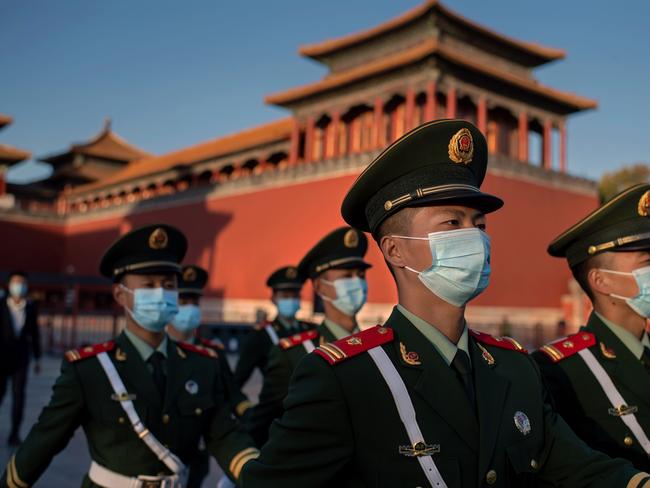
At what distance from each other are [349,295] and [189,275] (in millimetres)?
1711

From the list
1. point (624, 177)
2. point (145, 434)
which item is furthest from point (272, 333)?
point (624, 177)

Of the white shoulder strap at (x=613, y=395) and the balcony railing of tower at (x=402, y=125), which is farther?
the balcony railing of tower at (x=402, y=125)

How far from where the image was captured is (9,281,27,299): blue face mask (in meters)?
5.99

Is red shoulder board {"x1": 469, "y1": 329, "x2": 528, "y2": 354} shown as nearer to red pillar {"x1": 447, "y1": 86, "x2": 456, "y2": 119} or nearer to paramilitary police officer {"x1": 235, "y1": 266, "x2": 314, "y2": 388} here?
paramilitary police officer {"x1": 235, "y1": 266, "x2": 314, "y2": 388}

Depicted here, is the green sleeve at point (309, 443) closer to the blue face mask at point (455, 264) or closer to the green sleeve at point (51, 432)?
the blue face mask at point (455, 264)

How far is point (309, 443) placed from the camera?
125cm

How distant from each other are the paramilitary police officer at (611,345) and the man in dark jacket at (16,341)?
4527mm

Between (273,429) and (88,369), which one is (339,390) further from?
(88,369)

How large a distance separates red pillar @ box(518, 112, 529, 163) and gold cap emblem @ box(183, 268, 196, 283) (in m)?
15.1

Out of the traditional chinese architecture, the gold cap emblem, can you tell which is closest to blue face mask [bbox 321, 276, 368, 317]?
the gold cap emblem

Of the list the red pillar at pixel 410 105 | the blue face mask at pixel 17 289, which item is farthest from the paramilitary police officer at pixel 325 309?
the red pillar at pixel 410 105

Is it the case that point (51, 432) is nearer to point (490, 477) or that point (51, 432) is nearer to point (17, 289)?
point (490, 477)

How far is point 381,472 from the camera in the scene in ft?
4.17

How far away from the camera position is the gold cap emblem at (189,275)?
474cm
